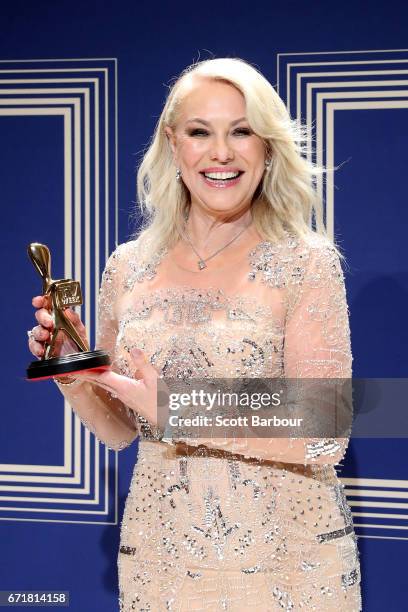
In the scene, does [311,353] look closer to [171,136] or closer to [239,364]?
[239,364]

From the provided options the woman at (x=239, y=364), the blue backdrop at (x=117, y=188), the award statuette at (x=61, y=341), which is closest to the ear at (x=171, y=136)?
the woman at (x=239, y=364)

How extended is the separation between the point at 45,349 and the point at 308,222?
618mm

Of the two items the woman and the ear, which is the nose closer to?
the woman

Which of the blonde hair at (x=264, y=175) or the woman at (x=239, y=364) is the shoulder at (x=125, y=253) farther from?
the woman at (x=239, y=364)

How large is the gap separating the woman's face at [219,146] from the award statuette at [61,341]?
12.7 inches

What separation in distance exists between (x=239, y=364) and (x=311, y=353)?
135mm

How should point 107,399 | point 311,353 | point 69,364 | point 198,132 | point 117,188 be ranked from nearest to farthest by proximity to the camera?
Result: point 69,364
point 311,353
point 198,132
point 107,399
point 117,188

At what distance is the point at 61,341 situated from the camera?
1.52 metres

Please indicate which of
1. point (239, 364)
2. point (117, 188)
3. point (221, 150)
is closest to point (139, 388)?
point (239, 364)

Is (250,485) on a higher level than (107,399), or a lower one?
lower

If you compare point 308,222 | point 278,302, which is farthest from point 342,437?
point 308,222

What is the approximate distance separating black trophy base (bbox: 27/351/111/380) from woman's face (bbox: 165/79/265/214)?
0.40 meters

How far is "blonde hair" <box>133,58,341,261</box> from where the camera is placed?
1608 mm

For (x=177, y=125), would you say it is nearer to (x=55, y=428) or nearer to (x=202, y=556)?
(x=202, y=556)
